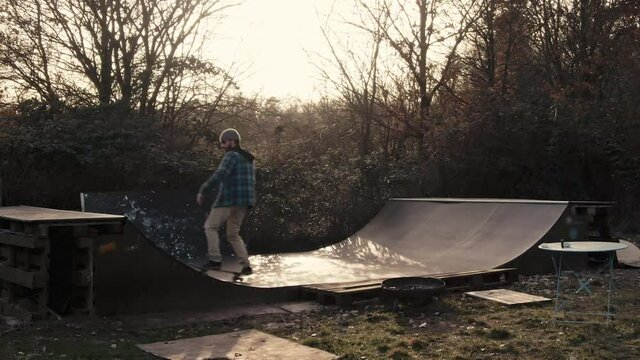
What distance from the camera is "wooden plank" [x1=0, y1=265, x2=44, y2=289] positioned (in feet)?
19.2

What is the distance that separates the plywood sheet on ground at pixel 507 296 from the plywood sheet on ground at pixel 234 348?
2616 mm

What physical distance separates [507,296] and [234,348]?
331cm

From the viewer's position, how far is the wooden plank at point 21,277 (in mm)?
5852

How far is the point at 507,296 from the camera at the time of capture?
6820mm

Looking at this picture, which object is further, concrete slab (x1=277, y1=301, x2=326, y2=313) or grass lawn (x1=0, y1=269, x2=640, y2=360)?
concrete slab (x1=277, y1=301, x2=326, y2=313)

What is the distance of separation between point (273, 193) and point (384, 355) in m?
6.93

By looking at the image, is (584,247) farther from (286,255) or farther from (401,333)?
(286,255)

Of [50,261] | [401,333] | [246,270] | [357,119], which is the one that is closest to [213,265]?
[246,270]

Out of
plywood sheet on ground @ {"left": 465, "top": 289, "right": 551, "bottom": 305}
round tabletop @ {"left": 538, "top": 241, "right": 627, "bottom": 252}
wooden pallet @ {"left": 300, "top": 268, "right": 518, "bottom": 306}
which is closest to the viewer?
round tabletop @ {"left": 538, "top": 241, "right": 627, "bottom": 252}

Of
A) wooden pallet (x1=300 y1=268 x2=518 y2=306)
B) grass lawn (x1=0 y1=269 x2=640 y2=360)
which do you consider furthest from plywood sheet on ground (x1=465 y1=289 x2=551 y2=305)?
wooden pallet (x1=300 y1=268 x2=518 y2=306)

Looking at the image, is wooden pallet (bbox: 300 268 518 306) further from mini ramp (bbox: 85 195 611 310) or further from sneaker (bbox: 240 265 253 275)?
sneaker (bbox: 240 265 253 275)

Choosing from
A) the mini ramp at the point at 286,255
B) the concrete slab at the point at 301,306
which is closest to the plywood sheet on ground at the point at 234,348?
the concrete slab at the point at 301,306

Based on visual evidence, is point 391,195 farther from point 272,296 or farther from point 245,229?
point 272,296

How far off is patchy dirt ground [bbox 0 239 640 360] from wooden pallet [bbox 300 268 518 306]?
0.44ft
